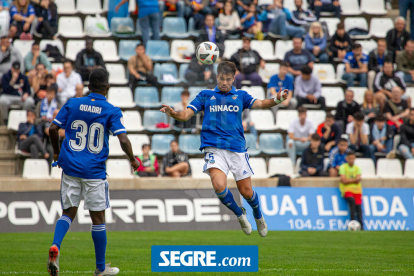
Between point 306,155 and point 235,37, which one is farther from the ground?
point 235,37

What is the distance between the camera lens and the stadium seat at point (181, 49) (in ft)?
53.9

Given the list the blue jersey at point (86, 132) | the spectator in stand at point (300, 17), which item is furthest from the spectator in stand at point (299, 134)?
the blue jersey at point (86, 132)

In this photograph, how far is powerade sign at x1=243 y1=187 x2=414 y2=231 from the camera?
571 inches

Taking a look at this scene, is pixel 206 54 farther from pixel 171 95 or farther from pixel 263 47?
pixel 263 47

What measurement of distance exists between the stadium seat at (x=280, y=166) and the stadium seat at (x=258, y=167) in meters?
0.26

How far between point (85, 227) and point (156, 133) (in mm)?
3315

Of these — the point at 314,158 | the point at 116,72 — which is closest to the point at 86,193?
the point at 314,158

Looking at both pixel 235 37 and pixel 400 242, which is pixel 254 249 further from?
pixel 235 37

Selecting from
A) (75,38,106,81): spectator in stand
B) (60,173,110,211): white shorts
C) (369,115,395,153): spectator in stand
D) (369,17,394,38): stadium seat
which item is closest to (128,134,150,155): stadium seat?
(75,38,106,81): spectator in stand

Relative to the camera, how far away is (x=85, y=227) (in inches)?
545

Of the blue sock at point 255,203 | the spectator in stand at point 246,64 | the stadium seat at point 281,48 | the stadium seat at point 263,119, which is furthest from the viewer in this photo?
the stadium seat at point 281,48

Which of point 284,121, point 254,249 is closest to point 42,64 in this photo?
point 284,121

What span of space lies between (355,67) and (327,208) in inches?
237

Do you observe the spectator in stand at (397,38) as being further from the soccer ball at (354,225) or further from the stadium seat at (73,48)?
the stadium seat at (73,48)
